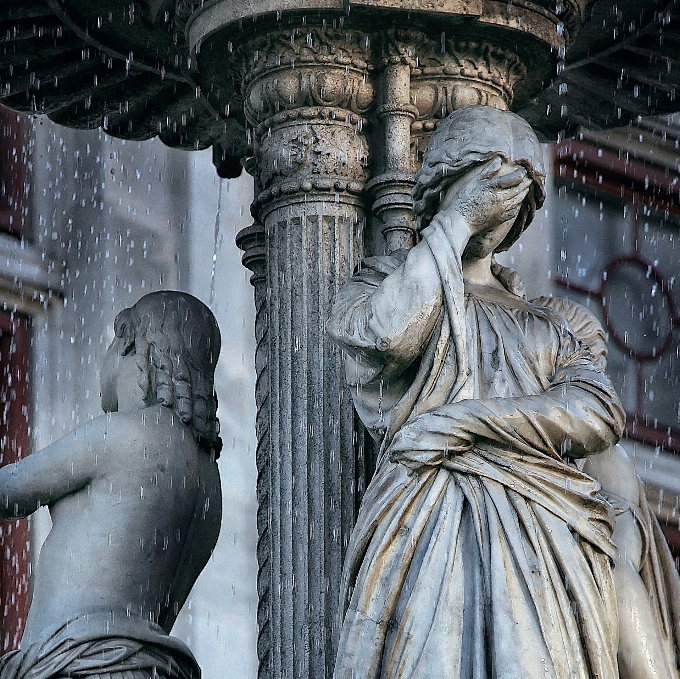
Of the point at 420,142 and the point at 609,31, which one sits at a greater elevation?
the point at 609,31

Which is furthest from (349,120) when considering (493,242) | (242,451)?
(242,451)

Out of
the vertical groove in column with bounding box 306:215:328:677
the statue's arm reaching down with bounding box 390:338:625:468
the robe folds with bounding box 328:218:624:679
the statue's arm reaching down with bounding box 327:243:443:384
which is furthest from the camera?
the vertical groove in column with bounding box 306:215:328:677

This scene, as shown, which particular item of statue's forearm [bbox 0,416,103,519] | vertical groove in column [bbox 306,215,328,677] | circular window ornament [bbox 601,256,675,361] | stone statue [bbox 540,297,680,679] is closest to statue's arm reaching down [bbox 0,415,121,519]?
statue's forearm [bbox 0,416,103,519]

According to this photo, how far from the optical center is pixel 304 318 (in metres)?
7.84

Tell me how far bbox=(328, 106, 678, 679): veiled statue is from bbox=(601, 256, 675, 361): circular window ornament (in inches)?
211

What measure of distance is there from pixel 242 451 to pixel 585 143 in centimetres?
247

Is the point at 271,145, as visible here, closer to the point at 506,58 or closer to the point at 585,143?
the point at 506,58

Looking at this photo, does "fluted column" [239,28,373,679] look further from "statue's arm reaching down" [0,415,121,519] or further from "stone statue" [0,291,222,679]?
"statue's arm reaching down" [0,415,121,519]

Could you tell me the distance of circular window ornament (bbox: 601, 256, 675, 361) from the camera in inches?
513

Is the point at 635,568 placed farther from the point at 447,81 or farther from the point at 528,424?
the point at 447,81

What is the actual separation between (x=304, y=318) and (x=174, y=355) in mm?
479

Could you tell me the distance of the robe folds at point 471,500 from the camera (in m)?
6.91

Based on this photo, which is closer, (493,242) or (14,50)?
(493,242)

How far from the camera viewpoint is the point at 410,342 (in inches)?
285
